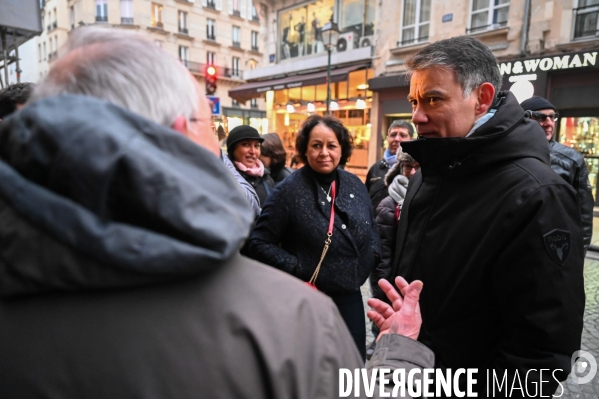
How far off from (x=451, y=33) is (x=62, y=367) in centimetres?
1252

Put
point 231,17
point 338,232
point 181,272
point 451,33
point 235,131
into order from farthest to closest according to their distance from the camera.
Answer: point 231,17, point 451,33, point 235,131, point 338,232, point 181,272

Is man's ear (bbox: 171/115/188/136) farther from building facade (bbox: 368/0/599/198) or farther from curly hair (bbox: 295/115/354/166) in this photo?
building facade (bbox: 368/0/599/198)

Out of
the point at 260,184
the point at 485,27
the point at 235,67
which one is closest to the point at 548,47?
the point at 485,27

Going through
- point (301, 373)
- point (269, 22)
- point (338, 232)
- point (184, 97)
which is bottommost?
point (338, 232)

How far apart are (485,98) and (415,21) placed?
12085 mm

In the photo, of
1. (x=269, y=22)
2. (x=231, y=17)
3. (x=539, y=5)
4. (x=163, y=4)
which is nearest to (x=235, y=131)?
(x=539, y=5)

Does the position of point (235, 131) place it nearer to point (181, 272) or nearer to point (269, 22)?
point (181, 272)

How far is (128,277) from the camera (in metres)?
0.61

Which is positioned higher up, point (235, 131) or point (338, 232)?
point (235, 131)

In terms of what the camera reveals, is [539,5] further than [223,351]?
Yes

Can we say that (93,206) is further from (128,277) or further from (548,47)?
(548,47)

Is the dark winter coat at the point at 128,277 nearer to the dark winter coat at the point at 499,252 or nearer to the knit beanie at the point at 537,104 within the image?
the dark winter coat at the point at 499,252

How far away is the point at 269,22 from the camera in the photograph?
59.0 feet

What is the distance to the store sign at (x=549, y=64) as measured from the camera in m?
8.39
